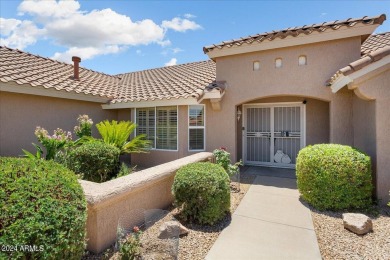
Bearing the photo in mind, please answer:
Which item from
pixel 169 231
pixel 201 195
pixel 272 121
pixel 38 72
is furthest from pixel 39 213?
pixel 272 121

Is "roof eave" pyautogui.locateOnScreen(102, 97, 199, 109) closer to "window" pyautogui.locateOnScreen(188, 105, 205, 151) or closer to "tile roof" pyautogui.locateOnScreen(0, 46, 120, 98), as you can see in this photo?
"window" pyautogui.locateOnScreen(188, 105, 205, 151)

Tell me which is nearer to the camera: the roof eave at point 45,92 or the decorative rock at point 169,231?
the decorative rock at point 169,231

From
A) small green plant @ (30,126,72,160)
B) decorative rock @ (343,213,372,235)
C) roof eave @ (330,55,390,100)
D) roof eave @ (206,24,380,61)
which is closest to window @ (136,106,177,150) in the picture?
roof eave @ (206,24,380,61)

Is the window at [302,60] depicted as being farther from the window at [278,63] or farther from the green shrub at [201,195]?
the green shrub at [201,195]

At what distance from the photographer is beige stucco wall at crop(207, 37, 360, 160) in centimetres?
727

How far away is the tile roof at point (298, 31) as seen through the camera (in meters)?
6.70

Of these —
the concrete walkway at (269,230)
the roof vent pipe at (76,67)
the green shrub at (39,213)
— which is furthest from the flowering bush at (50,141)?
the roof vent pipe at (76,67)

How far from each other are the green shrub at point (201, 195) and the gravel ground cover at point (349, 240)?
2.06m

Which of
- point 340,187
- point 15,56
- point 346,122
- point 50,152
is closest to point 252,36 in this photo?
point 346,122

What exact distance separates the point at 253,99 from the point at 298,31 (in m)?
2.83

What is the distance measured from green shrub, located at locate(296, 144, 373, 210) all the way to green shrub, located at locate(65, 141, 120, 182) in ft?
19.6

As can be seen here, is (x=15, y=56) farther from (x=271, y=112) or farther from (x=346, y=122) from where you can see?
(x=346, y=122)

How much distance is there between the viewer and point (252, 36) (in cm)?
836

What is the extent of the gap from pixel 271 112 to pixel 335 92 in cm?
330
